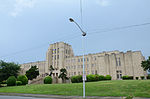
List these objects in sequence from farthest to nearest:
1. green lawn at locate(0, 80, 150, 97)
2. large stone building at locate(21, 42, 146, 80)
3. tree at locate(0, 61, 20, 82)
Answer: large stone building at locate(21, 42, 146, 80), tree at locate(0, 61, 20, 82), green lawn at locate(0, 80, 150, 97)

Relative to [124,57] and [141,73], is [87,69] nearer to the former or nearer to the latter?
[124,57]

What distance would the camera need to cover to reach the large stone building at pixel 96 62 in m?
56.4

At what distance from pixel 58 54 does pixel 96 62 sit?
80.5 feet

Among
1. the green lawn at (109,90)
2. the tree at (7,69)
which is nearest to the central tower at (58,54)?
the tree at (7,69)

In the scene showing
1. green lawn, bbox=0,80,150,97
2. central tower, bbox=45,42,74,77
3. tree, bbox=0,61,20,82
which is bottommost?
Result: green lawn, bbox=0,80,150,97

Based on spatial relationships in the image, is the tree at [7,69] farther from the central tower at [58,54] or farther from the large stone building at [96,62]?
the central tower at [58,54]

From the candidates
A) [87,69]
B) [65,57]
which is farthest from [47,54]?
[87,69]

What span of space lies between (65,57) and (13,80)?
148 feet

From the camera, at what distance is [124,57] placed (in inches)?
2296

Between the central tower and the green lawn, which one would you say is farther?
the central tower

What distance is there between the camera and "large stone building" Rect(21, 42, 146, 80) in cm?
5641

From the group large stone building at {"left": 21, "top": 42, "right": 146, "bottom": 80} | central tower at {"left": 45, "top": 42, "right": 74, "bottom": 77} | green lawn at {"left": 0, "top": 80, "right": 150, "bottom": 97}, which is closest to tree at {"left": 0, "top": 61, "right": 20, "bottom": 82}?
large stone building at {"left": 21, "top": 42, "right": 146, "bottom": 80}

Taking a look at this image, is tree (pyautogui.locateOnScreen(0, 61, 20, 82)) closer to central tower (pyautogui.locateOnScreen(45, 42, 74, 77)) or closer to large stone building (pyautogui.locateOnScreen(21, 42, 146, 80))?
large stone building (pyautogui.locateOnScreen(21, 42, 146, 80))

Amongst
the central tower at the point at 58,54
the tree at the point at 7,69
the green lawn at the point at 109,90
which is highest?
the central tower at the point at 58,54
